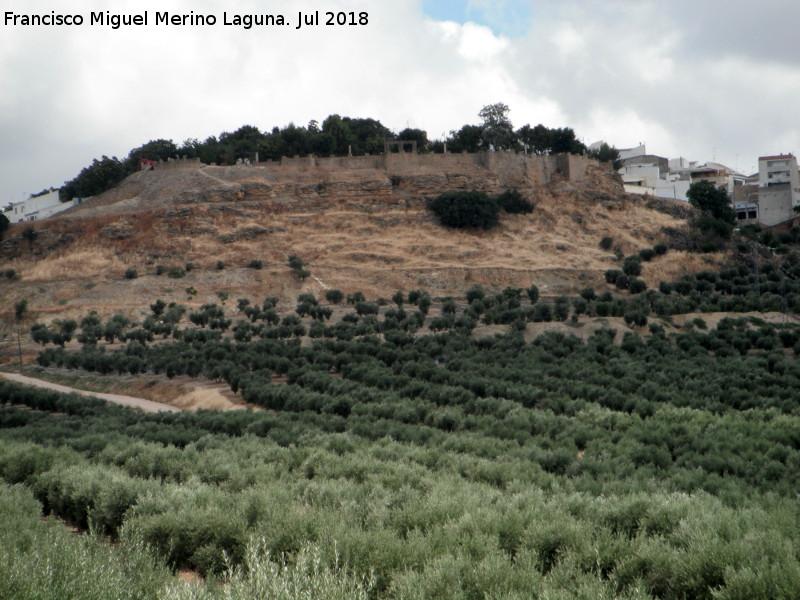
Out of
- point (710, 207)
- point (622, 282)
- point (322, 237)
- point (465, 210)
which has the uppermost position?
point (710, 207)

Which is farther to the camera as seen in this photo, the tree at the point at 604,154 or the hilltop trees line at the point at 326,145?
the tree at the point at 604,154

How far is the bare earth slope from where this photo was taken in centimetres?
4981

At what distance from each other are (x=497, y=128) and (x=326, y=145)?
17.6 metres

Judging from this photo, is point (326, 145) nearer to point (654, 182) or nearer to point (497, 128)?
point (497, 128)

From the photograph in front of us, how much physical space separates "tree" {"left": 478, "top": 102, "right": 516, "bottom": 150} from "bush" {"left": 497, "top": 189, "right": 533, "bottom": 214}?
540 inches

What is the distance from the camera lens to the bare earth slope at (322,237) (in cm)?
4981

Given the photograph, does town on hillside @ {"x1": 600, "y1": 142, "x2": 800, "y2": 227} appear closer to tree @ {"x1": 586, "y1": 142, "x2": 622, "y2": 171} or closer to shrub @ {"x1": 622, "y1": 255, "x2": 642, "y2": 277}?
tree @ {"x1": 586, "y1": 142, "x2": 622, "y2": 171}

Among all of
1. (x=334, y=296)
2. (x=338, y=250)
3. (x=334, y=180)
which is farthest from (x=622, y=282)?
(x=334, y=180)

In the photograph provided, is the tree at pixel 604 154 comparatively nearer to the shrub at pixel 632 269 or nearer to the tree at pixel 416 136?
the tree at pixel 416 136

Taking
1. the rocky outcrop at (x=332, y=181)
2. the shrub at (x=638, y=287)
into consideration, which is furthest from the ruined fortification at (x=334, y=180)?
the shrub at (x=638, y=287)

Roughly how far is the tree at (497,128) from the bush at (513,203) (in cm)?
1372

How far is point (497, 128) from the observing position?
249 feet

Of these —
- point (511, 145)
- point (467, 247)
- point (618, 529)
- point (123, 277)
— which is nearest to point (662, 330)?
point (467, 247)

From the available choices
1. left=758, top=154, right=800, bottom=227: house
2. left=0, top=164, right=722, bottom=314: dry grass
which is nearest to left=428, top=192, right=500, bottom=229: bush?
left=0, top=164, right=722, bottom=314: dry grass
